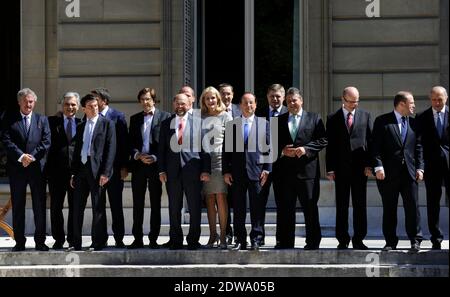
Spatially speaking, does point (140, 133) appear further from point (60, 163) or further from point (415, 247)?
point (415, 247)

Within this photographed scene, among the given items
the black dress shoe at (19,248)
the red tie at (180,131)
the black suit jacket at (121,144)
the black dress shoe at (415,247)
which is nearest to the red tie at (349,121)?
the black dress shoe at (415,247)

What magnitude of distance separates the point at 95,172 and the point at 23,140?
1069 millimetres

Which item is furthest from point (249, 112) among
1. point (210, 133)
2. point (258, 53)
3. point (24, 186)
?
point (258, 53)

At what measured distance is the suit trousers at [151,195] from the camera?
14.8m

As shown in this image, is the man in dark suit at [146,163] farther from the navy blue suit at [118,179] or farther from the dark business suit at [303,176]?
the dark business suit at [303,176]

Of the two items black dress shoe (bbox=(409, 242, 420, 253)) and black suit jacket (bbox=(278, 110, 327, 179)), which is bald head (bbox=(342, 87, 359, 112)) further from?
black dress shoe (bbox=(409, 242, 420, 253))

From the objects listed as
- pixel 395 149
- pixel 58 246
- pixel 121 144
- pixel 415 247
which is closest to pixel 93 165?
pixel 121 144

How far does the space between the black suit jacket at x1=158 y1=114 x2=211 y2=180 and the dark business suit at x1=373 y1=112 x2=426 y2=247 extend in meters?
2.31

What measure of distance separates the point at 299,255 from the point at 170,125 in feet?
8.05

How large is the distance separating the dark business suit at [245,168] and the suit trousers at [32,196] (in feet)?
8.34

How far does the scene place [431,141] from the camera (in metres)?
13.9

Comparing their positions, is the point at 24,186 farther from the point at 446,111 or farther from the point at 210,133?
the point at 446,111

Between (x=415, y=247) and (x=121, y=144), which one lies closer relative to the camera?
(x=415, y=247)

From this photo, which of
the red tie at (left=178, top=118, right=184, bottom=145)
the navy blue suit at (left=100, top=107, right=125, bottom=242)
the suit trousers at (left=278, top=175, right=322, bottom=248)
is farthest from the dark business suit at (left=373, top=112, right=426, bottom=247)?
the navy blue suit at (left=100, top=107, right=125, bottom=242)
